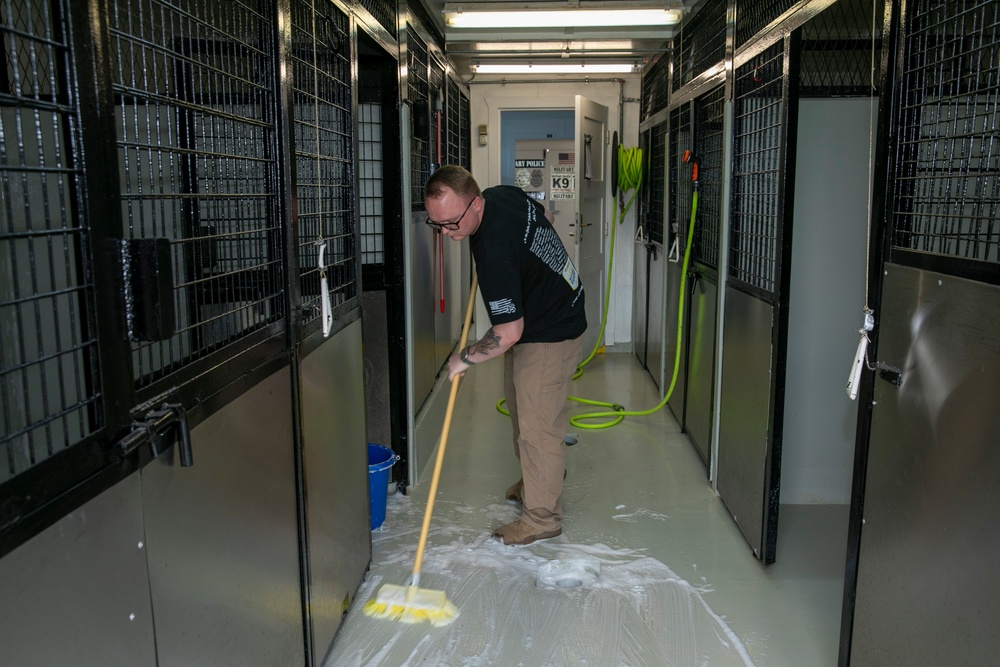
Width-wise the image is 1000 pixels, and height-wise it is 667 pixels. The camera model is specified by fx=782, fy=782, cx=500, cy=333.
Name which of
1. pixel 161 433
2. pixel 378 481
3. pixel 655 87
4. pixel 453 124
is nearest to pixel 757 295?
pixel 378 481

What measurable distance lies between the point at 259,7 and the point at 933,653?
2108 millimetres

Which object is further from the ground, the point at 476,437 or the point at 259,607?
the point at 259,607

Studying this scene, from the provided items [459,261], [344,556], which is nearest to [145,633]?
[344,556]

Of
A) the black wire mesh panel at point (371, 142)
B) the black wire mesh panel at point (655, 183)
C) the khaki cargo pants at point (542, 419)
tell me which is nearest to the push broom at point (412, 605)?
the khaki cargo pants at point (542, 419)

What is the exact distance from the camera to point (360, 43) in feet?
10.8

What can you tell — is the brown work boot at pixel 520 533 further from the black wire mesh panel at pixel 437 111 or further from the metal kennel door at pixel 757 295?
the black wire mesh panel at pixel 437 111

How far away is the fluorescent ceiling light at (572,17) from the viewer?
173 inches

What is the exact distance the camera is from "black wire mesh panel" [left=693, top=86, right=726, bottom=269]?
3.78 metres

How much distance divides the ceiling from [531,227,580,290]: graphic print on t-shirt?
1861mm

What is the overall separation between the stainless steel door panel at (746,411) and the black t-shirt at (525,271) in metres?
0.66

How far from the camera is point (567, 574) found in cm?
287

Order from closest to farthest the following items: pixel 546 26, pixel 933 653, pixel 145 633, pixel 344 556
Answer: pixel 145 633
pixel 933 653
pixel 344 556
pixel 546 26

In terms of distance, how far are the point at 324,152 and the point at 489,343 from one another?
904 millimetres

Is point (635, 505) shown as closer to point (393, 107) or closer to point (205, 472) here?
point (393, 107)
